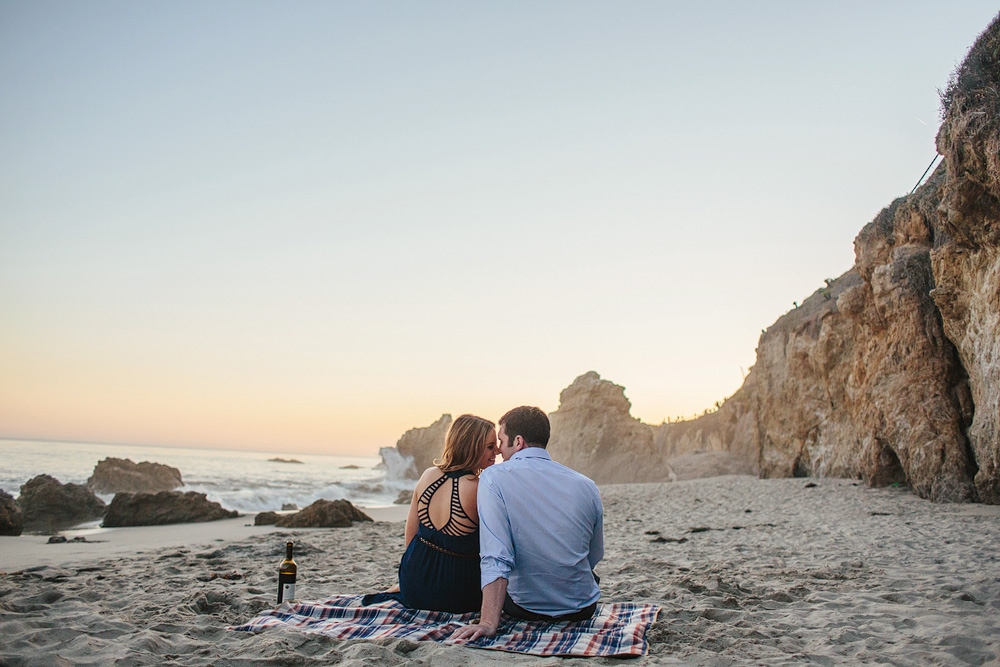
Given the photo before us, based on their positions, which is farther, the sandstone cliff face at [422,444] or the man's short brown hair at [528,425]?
the sandstone cliff face at [422,444]

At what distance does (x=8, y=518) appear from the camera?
911 cm

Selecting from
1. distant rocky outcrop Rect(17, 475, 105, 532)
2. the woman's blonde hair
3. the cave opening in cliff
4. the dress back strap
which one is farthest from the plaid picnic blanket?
the cave opening in cliff

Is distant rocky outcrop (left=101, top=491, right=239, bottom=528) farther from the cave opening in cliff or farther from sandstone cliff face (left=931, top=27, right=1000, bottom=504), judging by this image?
the cave opening in cliff

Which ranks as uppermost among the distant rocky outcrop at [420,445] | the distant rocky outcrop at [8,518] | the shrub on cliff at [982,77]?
the shrub on cliff at [982,77]

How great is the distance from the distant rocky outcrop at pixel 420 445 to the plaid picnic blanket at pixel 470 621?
40.7 meters

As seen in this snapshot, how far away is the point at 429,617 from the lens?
11.3 ft

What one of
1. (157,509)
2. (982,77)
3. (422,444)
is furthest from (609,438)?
(982,77)

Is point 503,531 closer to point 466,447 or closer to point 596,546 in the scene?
point 466,447

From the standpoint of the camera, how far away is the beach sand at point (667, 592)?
295 centimetres

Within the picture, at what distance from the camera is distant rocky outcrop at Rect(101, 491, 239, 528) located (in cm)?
1085

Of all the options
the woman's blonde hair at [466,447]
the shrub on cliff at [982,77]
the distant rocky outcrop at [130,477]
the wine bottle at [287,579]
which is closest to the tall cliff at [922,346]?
the shrub on cliff at [982,77]

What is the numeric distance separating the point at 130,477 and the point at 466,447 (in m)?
19.9

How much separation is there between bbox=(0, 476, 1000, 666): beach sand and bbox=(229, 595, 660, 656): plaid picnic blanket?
0.30ft

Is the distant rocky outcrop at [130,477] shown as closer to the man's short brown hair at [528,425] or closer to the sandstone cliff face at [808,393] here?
the man's short brown hair at [528,425]
